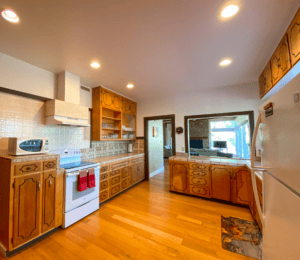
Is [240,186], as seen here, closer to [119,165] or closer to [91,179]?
[119,165]

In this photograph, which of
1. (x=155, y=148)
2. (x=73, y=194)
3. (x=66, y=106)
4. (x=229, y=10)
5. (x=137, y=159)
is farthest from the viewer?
(x=155, y=148)

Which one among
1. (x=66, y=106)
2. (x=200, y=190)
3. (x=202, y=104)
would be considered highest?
(x=202, y=104)

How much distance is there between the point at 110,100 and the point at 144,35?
2085mm

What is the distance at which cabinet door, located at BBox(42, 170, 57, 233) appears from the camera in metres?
1.85

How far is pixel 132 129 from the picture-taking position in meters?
4.30

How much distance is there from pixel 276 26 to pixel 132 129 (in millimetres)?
3614

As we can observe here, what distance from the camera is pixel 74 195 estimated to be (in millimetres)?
2170

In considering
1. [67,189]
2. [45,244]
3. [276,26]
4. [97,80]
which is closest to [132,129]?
[97,80]

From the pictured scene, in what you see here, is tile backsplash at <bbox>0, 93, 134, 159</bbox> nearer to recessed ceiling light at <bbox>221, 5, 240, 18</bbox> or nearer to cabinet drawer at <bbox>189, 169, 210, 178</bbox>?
cabinet drawer at <bbox>189, 169, 210, 178</bbox>

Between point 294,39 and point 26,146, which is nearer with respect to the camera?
point 294,39

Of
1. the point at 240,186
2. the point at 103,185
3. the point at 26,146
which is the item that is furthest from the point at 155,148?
the point at 26,146

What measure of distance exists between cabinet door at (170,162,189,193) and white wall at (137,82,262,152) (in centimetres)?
63

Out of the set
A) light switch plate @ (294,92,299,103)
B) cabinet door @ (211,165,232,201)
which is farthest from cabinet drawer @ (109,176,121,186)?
light switch plate @ (294,92,299,103)

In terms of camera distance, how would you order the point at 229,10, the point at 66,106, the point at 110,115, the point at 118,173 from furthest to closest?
the point at 110,115
the point at 118,173
the point at 66,106
the point at 229,10
